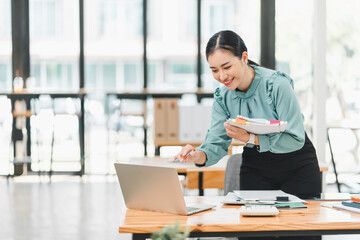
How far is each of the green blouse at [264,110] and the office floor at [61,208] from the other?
208 cm

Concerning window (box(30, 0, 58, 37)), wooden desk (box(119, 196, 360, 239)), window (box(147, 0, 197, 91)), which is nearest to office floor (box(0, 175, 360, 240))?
window (box(147, 0, 197, 91))

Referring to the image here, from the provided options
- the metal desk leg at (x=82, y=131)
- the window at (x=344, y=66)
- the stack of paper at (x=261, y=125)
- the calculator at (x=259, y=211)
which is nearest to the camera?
the calculator at (x=259, y=211)

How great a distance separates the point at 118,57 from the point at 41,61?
42.4 inches

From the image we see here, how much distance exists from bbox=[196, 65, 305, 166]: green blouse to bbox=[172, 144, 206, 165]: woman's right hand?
0.12 ft

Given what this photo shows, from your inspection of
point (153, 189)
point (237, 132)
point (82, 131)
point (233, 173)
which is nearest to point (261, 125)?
point (237, 132)

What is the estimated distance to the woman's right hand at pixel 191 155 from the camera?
2215 mm

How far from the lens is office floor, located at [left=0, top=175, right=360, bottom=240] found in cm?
441

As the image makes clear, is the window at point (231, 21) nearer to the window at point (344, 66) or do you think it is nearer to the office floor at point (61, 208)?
the window at point (344, 66)

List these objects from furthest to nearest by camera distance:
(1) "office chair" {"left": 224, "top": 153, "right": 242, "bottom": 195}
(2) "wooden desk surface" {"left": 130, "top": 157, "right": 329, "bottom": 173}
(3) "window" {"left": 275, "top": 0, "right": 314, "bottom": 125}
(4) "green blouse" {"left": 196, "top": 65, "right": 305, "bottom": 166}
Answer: (3) "window" {"left": 275, "top": 0, "right": 314, "bottom": 125} < (2) "wooden desk surface" {"left": 130, "top": 157, "right": 329, "bottom": 173} < (1) "office chair" {"left": 224, "top": 153, "right": 242, "bottom": 195} < (4) "green blouse" {"left": 196, "top": 65, "right": 305, "bottom": 166}

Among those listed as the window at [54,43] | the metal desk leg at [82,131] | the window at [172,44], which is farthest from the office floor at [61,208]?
the window at [172,44]

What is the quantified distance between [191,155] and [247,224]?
55 centimetres

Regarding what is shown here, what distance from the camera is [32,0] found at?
7.66 meters

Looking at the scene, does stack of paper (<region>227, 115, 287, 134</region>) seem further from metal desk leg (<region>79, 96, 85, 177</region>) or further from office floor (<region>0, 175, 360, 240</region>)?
metal desk leg (<region>79, 96, 85, 177</region>)

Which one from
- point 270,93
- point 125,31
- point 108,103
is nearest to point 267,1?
point 125,31
